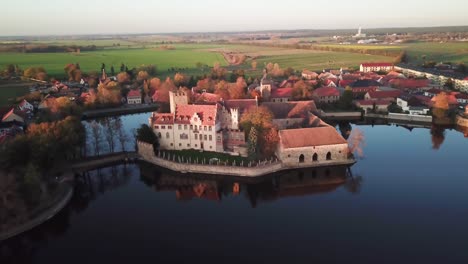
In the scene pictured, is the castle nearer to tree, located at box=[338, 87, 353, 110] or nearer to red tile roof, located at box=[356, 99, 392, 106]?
tree, located at box=[338, 87, 353, 110]

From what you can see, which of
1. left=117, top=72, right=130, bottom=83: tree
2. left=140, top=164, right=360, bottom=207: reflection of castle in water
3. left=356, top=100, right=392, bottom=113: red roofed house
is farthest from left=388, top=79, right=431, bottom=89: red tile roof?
left=117, top=72, right=130, bottom=83: tree

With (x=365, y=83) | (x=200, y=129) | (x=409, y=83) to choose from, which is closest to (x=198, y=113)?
(x=200, y=129)

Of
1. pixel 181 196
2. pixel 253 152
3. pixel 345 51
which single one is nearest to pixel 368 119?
pixel 253 152

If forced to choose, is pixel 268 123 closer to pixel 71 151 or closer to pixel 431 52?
pixel 71 151

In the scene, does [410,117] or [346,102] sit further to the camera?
[346,102]

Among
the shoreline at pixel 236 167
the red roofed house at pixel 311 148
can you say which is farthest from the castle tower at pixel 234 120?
the shoreline at pixel 236 167

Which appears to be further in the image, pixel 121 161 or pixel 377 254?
pixel 121 161

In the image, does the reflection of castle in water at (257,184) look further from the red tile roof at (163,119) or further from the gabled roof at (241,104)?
the gabled roof at (241,104)

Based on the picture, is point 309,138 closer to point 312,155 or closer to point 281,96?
point 312,155

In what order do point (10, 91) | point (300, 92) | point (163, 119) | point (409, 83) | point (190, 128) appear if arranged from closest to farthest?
point (190, 128), point (163, 119), point (300, 92), point (409, 83), point (10, 91)
